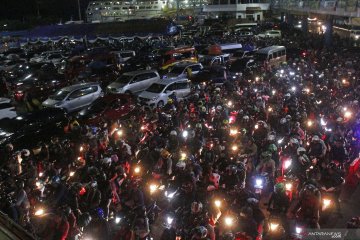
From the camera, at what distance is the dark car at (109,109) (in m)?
15.6

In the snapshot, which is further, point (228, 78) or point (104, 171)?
point (228, 78)

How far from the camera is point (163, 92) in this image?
1827 centimetres

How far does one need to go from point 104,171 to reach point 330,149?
5.91 meters

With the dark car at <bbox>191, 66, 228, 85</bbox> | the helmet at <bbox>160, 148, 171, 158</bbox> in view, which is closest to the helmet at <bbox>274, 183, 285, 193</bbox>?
the helmet at <bbox>160, 148, 171, 158</bbox>

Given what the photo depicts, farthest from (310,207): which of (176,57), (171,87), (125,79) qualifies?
(176,57)

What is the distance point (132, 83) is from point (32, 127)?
7596 mm

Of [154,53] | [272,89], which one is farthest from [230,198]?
[154,53]

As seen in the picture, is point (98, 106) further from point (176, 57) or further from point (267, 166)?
point (176, 57)

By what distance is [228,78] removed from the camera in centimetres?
2111

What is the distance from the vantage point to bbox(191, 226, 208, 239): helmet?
6168 millimetres

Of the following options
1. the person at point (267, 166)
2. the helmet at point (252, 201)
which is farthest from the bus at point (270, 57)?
the helmet at point (252, 201)

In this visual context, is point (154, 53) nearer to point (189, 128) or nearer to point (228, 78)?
point (228, 78)

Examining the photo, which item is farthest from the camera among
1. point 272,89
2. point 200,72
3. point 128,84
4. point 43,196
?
point 200,72

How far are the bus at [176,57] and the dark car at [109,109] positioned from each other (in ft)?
31.7
